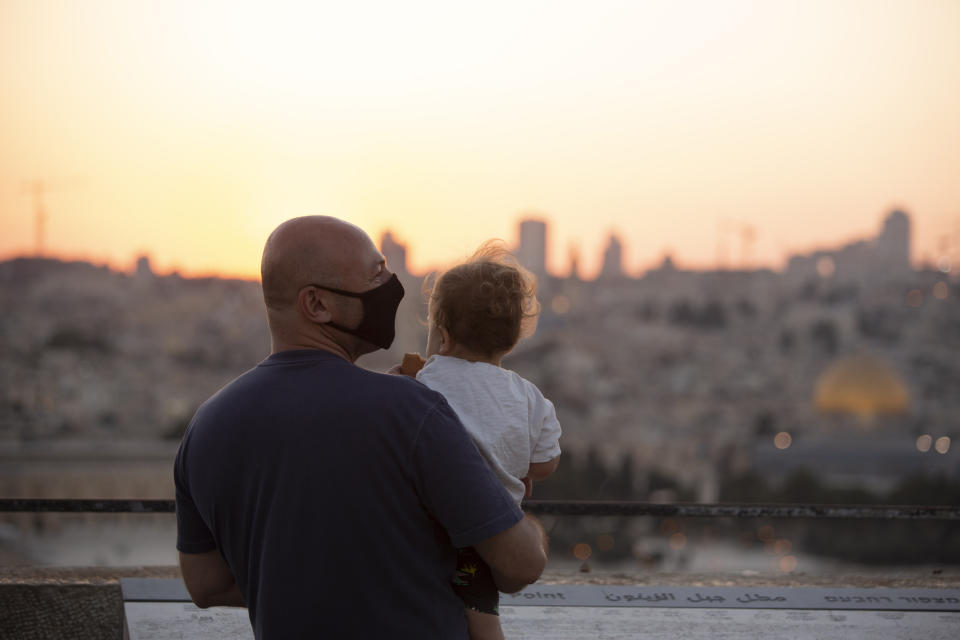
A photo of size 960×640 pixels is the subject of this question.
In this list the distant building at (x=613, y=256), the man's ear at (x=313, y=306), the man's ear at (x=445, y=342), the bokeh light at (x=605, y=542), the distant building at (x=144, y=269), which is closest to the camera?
the man's ear at (x=313, y=306)

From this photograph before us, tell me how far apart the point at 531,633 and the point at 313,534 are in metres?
1.19

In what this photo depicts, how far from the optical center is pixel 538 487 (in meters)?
43.8

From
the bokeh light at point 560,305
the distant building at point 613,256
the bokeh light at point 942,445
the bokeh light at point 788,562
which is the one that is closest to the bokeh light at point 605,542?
the bokeh light at point 788,562

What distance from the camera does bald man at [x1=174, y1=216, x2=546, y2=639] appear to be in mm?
1488

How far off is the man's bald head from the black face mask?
22 millimetres

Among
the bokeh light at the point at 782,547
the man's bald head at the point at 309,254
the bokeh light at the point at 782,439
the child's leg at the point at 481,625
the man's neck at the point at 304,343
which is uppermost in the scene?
the man's bald head at the point at 309,254

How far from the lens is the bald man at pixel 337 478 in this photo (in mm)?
1488

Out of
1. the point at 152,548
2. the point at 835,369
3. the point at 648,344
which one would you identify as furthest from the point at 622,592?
the point at 648,344

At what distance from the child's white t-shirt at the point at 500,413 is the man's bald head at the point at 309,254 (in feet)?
1.18

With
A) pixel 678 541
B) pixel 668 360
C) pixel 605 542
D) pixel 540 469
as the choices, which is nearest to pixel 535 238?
pixel 668 360

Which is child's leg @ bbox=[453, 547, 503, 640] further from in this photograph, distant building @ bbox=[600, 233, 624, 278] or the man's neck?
distant building @ bbox=[600, 233, 624, 278]

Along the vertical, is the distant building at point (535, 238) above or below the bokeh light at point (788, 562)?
above

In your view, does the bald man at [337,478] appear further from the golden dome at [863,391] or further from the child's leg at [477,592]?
the golden dome at [863,391]

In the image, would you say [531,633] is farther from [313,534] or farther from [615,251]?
[615,251]
